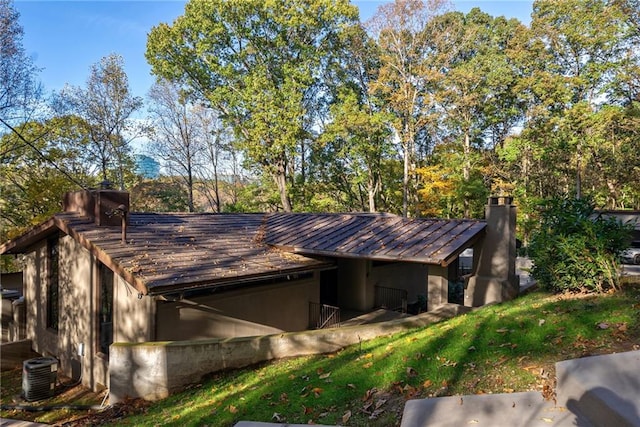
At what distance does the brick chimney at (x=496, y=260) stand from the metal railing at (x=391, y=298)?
293cm

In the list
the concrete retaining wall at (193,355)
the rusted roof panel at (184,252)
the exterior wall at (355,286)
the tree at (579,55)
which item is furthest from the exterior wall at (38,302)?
the tree at (579,55)

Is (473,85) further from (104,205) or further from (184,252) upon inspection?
(104,205)

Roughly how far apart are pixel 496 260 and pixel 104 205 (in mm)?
9791

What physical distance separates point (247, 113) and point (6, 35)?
13.5 m

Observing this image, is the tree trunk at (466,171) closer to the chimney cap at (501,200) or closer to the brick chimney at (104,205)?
the chimney cap at (501,200)

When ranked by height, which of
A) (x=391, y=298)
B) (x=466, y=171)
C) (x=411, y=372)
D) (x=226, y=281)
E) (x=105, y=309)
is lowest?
(x=391, y=298)

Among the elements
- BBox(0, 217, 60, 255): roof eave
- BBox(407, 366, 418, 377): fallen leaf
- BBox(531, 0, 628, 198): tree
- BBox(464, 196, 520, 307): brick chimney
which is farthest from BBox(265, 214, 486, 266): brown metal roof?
BBox(531, 0, 628, 198): tree

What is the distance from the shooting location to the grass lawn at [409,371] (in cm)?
454

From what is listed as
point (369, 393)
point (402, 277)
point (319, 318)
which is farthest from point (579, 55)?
point (369, 393)

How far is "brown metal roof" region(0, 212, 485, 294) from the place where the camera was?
811cm

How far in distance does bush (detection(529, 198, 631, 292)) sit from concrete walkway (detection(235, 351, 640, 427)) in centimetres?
364

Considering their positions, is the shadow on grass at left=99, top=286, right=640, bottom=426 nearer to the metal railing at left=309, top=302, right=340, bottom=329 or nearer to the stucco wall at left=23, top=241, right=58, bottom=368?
the metal railing at left=309, top=302, right=340, bottom=329

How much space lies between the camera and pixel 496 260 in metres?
10.0

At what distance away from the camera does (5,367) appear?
11469mm
